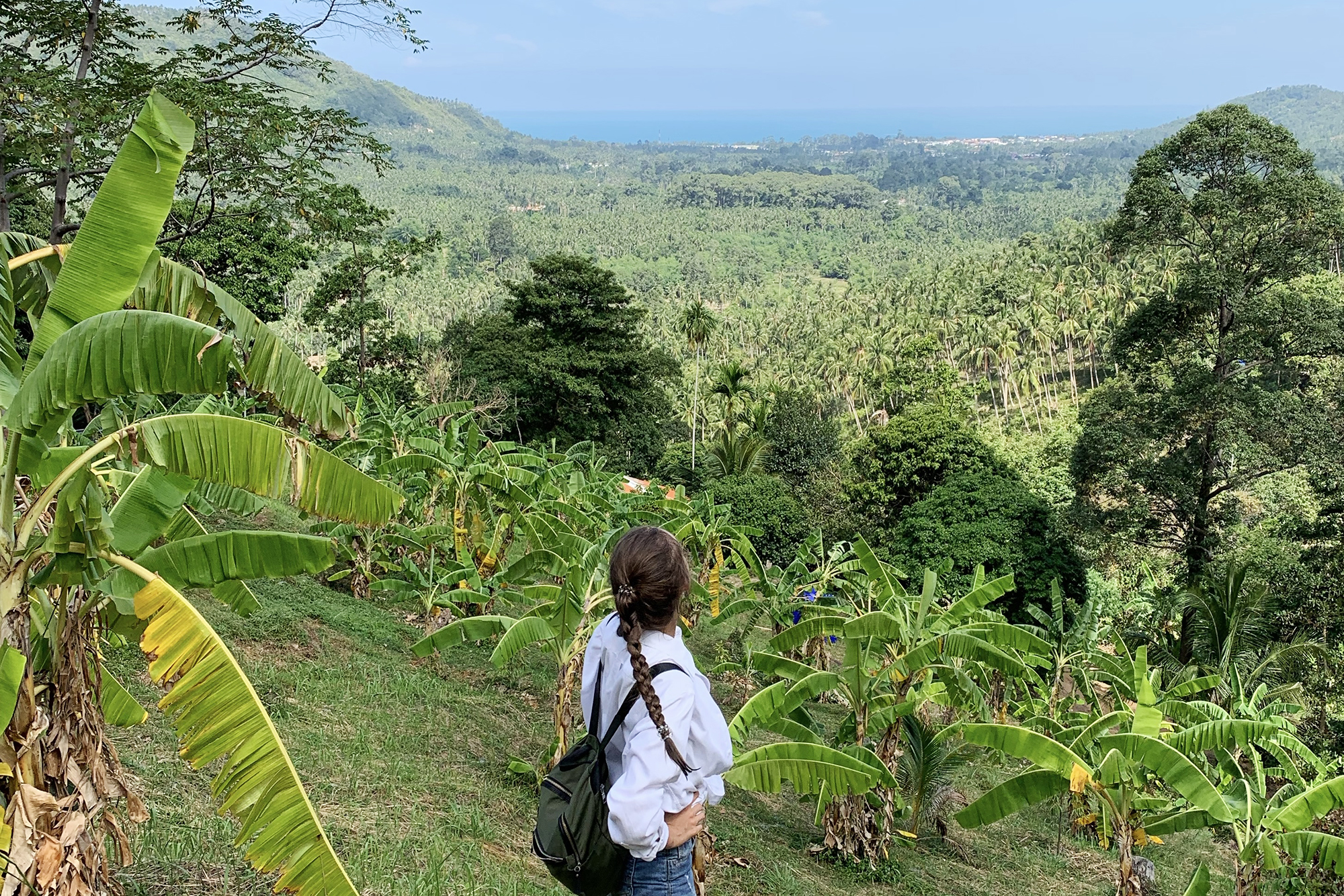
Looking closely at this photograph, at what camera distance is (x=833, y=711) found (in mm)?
Result: 13039

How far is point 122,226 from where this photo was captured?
3.06 metres

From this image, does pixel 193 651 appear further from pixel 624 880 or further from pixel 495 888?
pixel 495 888

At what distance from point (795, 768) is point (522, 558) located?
3.63 metres

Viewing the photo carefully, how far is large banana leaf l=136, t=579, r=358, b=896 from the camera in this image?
2732 millimetres

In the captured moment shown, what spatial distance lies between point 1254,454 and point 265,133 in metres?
17.9

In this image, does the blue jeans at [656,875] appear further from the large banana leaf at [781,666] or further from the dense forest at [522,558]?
the large banana leaf at [781,666]

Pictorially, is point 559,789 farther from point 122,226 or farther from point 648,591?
point 122,226

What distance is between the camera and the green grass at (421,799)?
A: 14.4 feet

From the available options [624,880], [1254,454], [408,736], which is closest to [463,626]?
[408,736]

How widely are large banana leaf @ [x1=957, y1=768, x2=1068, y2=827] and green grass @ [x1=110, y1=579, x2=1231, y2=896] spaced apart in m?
1.21

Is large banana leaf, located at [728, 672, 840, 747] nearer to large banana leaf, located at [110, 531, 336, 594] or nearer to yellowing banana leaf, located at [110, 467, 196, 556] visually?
large banana leaf, located at [110, 531, 336, 594]

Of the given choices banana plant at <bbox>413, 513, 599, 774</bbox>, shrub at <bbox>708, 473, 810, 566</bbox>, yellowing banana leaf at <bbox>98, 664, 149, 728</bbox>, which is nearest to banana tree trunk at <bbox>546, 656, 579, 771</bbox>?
banana plant at <bbox>413, 513, 599, 774</bbox>

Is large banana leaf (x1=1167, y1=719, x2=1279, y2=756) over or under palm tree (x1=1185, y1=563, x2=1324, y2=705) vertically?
over

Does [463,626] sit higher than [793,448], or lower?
higher
